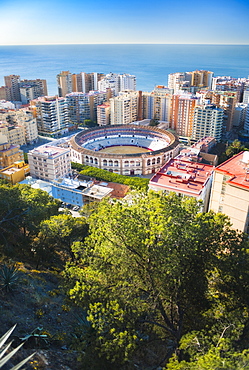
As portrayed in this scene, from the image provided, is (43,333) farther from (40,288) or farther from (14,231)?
(14,231)

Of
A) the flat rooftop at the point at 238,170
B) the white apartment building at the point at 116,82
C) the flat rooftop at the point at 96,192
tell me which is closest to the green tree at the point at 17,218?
the flat rooftop at the point at 96,192

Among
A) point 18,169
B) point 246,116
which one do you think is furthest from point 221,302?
point 246,116

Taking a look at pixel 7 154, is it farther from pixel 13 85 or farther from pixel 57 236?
pixel 13 85

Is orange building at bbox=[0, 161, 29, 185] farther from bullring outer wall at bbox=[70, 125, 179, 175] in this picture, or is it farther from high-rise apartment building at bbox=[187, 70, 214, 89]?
high-rise apartment building at bbox=[187, 70, 214, 89]

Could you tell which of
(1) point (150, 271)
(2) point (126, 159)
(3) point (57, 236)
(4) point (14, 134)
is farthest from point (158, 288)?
(4) point (14, 134)

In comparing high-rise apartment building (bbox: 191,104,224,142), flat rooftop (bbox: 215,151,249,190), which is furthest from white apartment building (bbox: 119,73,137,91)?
flat rooftop (bbox: 215,151,249,190)
